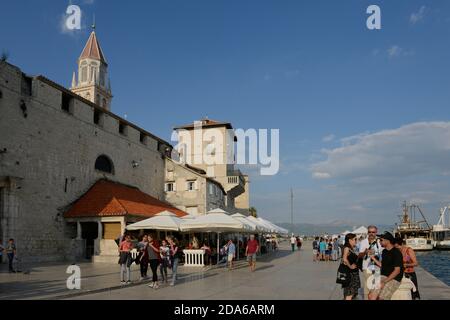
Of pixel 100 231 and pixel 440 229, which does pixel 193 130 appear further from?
pixel 440 229

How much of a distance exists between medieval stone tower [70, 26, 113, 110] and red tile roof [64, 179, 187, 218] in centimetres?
4279

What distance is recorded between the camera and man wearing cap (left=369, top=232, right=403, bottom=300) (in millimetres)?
7430

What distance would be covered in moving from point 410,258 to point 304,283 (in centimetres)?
590

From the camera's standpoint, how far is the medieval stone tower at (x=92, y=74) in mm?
71625

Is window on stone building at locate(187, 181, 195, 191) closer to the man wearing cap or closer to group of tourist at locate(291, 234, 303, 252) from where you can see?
group of tourist at locate(291, 234, 303, 252)

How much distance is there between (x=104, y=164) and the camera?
111ft

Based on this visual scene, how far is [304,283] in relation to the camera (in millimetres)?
14750

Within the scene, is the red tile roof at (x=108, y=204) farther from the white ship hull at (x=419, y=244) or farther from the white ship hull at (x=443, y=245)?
the white ship hull at (x=443, y=245)

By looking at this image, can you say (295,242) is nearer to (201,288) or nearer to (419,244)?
(419,244)

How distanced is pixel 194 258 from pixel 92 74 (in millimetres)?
57787

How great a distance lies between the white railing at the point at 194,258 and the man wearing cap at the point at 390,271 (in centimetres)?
1521

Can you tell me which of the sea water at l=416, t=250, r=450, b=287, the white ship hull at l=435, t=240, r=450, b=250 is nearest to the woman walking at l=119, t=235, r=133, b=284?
the sea water at l=416, t=250, r=450, b=287

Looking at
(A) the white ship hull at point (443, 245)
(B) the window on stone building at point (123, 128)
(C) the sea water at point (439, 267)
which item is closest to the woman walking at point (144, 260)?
(C) the sea water at point (439, 267)
